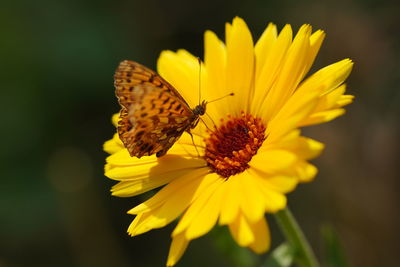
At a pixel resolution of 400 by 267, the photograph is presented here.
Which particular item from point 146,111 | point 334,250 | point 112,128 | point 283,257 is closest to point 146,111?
point 146,111

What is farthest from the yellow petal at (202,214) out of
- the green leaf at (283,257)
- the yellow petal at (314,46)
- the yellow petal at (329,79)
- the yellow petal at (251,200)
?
the yellow petal at (314,46)

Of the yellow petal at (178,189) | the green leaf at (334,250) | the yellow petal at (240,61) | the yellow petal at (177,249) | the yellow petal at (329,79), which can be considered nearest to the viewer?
the yellow petal at (177,249)

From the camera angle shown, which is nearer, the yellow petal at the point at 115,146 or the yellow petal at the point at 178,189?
the yellow petal at the point at 178,189

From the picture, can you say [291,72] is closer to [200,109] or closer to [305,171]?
[200,109]

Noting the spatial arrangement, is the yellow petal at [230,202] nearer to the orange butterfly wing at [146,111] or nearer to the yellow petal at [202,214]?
the yellow petal at [202,214]

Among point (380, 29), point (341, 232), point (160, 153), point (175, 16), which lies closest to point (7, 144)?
point (175, 16)

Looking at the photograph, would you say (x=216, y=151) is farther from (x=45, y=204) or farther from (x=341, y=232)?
(x=45, y=204)
